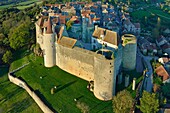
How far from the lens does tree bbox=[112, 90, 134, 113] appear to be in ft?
107

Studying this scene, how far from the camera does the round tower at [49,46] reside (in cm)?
4422

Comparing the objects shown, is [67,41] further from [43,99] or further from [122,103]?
[122,103]

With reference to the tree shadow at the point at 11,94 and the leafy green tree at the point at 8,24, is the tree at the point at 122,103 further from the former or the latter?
the leafy green tree at the point at 8,24

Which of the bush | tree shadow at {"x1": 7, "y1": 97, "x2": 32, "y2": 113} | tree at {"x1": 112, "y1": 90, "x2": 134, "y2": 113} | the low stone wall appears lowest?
tree shadow at {"x1": 7, "y1": 97, "x2": 32, "y2": 113}

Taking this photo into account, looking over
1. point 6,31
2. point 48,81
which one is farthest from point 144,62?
point 6,31

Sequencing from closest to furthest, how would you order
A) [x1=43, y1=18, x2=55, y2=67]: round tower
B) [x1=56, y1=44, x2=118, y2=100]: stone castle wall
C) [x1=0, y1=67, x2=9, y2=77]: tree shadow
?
[x1=56, y1=44, x2=118, y2=100]: stone castle wall < [x1=43, y1=18, x2=55, y2=67]: round tower < [x1=0, y1=67, x2=9, y2=77]: tree shadow

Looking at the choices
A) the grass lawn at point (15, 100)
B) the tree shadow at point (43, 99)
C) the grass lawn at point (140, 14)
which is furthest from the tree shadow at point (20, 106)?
the grass lawn at point (140, 14)

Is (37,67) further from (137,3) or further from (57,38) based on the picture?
(137,3)

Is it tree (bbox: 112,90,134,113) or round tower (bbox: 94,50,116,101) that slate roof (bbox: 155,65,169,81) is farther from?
tree (bbox: 112,90,134,113)

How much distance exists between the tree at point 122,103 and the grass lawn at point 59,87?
1.66m

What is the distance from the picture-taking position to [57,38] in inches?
1736

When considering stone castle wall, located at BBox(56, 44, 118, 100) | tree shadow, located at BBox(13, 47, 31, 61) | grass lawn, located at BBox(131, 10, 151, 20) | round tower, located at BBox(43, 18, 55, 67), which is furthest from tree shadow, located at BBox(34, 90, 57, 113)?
grass lawn, located at BBox(131, 10, 151, 20)

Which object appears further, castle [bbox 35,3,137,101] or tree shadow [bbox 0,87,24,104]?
tree shadow [bbox 0,87,24,104]

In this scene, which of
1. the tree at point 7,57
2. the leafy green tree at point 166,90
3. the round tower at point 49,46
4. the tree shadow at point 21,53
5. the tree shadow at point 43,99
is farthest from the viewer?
the tree shadow at point 21,53
